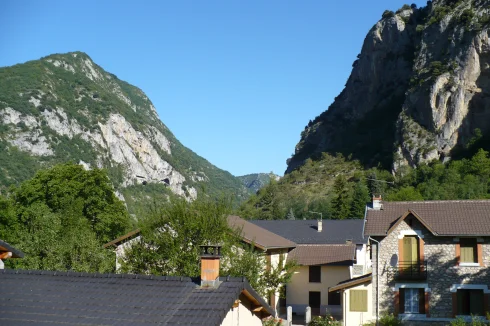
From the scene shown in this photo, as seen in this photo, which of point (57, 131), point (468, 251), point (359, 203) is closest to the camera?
point (468, 251)

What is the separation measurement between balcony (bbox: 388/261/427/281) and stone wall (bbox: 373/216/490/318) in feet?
0.63

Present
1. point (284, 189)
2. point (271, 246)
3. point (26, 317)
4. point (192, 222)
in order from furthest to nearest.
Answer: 1. point (284, 189)
2. point (271, 246)
3. point (192, 222)
4. point (26, 317)

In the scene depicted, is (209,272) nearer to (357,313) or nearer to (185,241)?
(185,241)

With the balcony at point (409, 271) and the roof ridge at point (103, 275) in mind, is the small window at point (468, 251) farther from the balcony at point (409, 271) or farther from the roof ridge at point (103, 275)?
the roof ridge at point (103, 275)

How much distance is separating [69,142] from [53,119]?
8.80m

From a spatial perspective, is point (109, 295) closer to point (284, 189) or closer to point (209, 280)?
point (209, 280)

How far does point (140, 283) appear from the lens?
1453 cm

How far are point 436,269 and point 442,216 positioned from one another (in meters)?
2.78

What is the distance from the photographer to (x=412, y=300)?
99.9ft

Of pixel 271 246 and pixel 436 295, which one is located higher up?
pixel 271 246

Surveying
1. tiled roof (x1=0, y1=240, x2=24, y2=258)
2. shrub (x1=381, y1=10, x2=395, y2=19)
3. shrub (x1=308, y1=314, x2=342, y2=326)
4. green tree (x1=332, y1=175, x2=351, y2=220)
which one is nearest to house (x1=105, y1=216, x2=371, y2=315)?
shrub (x1=308, y1=314, x2=342, y2=326)

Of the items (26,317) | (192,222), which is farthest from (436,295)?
(26,317)

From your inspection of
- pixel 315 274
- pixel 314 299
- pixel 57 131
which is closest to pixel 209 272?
pixel 315 274

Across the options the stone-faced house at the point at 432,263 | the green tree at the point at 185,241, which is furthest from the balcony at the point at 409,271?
the green tree at the point at 185,241
